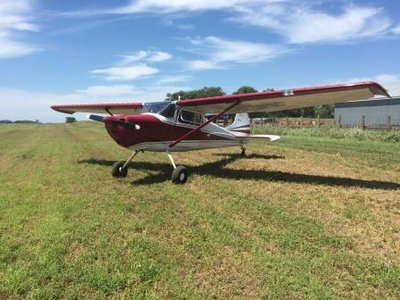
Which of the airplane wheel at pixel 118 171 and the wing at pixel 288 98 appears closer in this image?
the wing at pixel 288 98

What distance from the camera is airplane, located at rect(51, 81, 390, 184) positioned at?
10.1 metres

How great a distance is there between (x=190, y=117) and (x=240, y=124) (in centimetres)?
412

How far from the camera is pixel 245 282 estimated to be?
15.3 ft

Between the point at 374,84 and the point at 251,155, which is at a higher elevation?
the point at 374,84

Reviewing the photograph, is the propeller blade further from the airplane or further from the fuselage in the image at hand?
the fuselage

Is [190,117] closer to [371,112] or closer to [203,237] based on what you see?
[203,237]

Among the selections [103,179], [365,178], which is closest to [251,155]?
[365,178]

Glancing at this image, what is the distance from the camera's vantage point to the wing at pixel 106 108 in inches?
589

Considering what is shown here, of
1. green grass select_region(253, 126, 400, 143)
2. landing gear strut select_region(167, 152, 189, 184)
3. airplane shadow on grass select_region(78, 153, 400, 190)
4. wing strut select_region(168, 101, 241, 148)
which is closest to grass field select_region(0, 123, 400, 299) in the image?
airplane shadow on grass select_region(78, 153, 400, 190)

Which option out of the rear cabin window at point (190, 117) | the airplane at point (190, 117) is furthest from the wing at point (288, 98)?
the rear cabin window at point (190, 117)

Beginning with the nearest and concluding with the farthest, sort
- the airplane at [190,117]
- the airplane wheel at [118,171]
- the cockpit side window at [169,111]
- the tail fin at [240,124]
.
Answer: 1. the airplane at [190,117]
2. the airplane wheel at [118,171]
3. the cockpit side window at [169,111]
4. the tail fin at [240,124]

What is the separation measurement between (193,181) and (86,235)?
5.15 meters

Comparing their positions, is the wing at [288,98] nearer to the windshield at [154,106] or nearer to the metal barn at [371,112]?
the windshield at [154,106]

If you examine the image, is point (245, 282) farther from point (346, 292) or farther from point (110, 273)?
point (110, 273)
